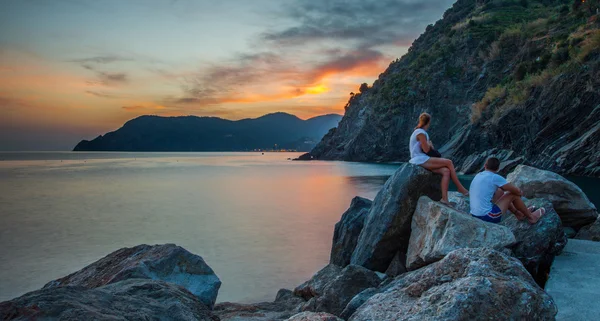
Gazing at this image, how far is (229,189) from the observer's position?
48.1m

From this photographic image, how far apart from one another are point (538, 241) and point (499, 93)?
52.9m

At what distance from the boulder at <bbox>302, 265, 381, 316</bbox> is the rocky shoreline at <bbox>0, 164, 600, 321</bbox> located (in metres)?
0.02

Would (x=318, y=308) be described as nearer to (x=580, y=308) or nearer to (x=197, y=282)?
(x=197, y=282)

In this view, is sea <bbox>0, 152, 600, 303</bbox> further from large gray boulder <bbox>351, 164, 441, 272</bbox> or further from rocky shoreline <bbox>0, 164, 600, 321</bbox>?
large gray boulder <bbox>351, 164, 441, 272</bbox>

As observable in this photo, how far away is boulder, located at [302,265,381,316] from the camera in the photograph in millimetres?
8336

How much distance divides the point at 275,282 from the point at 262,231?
9188 millimetres

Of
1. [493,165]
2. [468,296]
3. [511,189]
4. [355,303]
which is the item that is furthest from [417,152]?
[468,296]

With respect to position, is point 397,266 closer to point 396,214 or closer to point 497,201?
point 396,214

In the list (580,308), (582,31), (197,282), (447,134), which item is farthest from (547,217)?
(447,134)

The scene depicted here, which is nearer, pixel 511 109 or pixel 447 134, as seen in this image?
pixel 511 109

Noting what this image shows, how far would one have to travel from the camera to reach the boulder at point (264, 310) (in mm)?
9148

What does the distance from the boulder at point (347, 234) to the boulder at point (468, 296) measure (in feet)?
24.7

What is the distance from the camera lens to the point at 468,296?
13.4ft

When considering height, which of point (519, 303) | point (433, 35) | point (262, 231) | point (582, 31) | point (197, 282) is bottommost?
point (262, 231)
